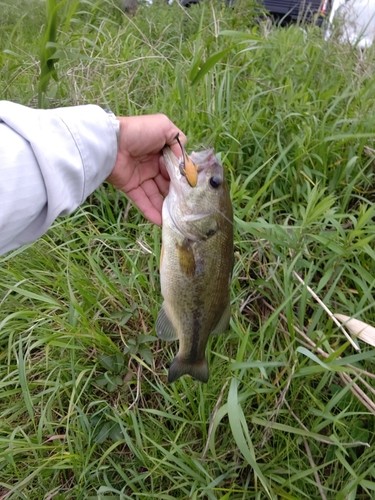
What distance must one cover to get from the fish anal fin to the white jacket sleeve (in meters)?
0.52

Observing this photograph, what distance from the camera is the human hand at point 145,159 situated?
1.90 meters

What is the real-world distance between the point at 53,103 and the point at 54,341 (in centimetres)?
187

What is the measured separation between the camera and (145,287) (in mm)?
2246

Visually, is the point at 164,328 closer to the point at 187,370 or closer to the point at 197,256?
the point at 187,370

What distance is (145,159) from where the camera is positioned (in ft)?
6.91

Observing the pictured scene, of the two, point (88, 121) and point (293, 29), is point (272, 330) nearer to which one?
point (88, 121)

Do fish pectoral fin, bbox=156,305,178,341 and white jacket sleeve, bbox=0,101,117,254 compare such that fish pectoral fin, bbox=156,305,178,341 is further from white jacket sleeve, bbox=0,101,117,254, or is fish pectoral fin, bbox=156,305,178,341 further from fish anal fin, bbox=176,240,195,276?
white jacket sleeve, bbox=0,101,117,254

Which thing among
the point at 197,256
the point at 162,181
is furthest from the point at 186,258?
the point at 162,181

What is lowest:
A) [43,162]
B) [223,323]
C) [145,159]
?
[223,323]

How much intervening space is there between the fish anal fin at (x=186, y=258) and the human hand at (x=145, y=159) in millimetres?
393

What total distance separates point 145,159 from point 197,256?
0.70m

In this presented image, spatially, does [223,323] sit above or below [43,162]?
below

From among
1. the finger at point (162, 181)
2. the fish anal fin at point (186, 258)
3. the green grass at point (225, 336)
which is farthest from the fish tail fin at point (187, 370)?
the finger at point (162, 181)

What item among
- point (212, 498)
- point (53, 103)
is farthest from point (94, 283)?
point (53, 103)
